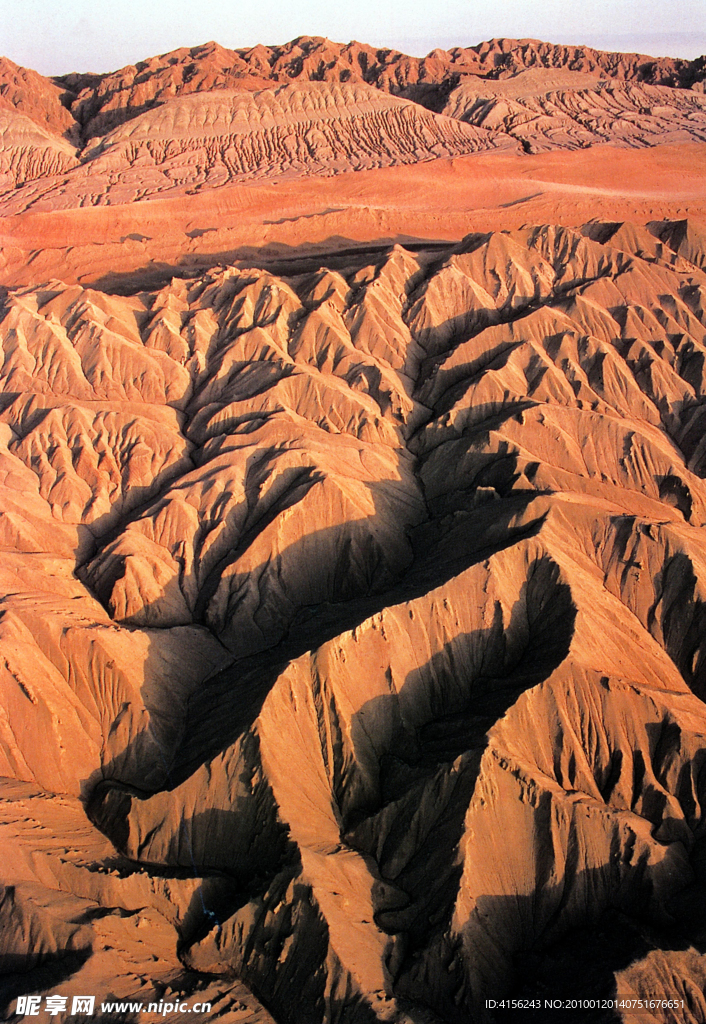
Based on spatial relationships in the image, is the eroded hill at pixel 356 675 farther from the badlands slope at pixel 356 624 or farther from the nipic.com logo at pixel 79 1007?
the nipic.com logo at pixel 79 1007

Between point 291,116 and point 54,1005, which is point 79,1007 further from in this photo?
point 291,116

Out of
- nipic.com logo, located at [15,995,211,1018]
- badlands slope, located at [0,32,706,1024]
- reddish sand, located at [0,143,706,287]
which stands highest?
reddish sand, located at [0,143,706,287]

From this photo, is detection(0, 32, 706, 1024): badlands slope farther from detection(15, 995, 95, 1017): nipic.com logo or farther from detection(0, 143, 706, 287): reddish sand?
detection(0, 143, 706, 287): reddish sand

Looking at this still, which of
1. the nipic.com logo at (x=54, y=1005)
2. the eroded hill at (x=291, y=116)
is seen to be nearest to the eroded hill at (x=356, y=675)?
the nipic.com logo at (x=54, y=1005)

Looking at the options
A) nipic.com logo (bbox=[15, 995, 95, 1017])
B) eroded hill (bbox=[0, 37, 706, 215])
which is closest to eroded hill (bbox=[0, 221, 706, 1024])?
nipic.com logo (bbox=[15, 995, 95, 1017])

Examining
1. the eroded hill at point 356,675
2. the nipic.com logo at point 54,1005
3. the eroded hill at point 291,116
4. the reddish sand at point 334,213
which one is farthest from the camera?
the eroded hill at point 291,116

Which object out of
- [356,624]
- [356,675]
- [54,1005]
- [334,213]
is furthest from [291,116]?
[54,1005]
